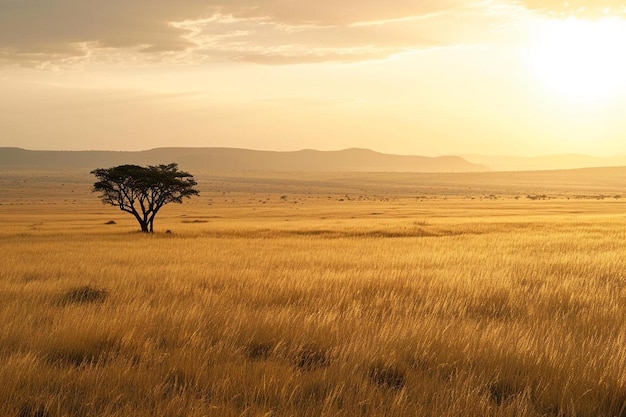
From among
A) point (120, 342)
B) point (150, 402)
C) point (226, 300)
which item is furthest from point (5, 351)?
point (226, 300)

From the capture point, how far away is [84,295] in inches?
440

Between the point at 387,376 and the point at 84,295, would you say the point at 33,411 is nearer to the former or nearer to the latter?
the point at 387,376

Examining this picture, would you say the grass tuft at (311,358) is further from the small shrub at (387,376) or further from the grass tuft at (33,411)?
the grass tuft at (33,411)

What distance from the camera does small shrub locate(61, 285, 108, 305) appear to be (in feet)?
34.5

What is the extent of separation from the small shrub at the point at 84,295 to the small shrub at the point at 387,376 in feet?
20.6

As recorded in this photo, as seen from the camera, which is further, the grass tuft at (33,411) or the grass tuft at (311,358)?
the grass tuft at (311,358)

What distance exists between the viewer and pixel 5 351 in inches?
246

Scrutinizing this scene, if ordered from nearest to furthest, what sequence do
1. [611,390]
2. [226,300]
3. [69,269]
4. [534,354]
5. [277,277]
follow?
[611,390] → [534,354] → [226,300] → [277,277] → [69,269]

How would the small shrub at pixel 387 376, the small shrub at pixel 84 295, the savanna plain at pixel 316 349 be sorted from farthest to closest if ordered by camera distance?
the small shrub at pixel 84 295 → the small shrub at pixel 387 376 → the savanna plain at pixel 316 349

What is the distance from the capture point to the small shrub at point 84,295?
1051cm

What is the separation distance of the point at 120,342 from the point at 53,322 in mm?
1749

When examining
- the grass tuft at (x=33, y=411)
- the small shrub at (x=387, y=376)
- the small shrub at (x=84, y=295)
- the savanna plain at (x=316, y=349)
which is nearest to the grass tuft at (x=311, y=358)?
the savanna plain at (x=316, y=349)

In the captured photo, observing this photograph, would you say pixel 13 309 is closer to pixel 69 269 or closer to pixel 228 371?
pixel 228 371

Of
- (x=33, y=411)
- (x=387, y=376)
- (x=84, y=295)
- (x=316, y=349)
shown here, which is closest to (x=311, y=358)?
(x=316, y=349)
